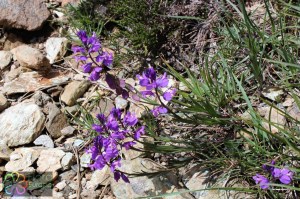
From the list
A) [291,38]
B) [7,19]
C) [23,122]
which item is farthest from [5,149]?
[291,38]

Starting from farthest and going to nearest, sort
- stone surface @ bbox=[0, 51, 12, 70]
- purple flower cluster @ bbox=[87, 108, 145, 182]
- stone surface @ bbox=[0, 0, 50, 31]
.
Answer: stone surface @ bbox=[0, 0, 50, 31]
stone surface @ bbox=[0, 51, 12, 70]
purple flower cluster @ bbox=[87, 108, 145, 182]

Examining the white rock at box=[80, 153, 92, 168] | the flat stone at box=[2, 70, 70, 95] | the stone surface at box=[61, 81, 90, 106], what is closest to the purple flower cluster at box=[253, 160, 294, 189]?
the white rock at box=[80, 153, 92, 168]

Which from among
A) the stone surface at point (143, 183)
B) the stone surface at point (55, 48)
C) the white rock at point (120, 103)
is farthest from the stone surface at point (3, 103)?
the stone surface at point (143, 183)

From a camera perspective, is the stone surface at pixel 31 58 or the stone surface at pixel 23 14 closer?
the stone surface at pixel 31 58

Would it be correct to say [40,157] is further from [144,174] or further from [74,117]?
[144,174]

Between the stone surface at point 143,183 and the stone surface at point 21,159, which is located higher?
the stone surface at point 143,183

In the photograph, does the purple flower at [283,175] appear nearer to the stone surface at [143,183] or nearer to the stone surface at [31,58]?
the stone surface at [143,183]

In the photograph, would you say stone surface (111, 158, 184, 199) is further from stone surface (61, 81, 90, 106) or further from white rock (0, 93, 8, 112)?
white rock (0, 93, 8, 112)
